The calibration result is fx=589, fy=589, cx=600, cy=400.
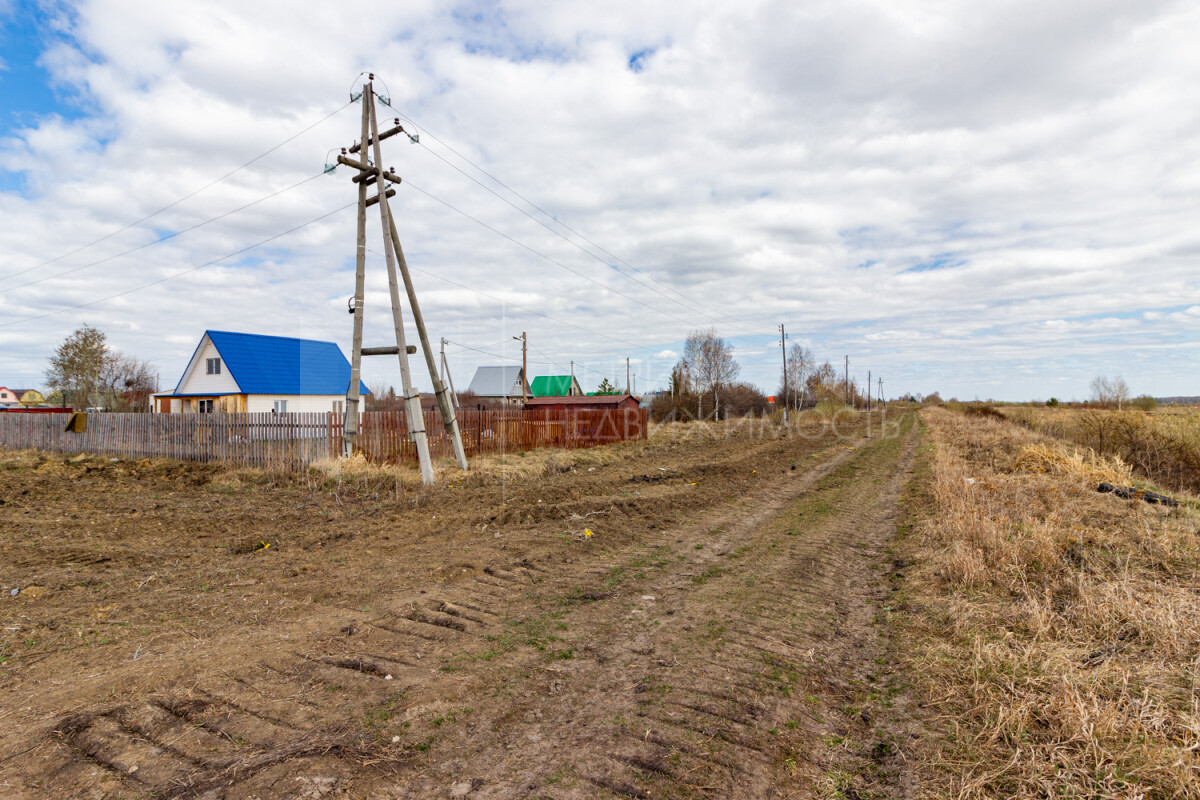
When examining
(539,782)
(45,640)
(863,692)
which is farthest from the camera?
(45,640)

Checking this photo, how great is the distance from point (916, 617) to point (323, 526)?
8277 mm

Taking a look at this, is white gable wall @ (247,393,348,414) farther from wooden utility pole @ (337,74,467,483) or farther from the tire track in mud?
the tire track in mud

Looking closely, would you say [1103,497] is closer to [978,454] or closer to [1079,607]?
[1079,607]

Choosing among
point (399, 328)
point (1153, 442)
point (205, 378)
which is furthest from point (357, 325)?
point (205, 378)

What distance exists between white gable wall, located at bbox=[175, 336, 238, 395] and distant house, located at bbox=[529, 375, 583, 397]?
39.3 meters

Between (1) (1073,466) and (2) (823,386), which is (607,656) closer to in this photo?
(1) (1073,466)

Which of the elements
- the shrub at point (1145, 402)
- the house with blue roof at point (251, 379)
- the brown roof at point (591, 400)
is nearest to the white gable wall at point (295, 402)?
the house with blue roof at point (251, 379)

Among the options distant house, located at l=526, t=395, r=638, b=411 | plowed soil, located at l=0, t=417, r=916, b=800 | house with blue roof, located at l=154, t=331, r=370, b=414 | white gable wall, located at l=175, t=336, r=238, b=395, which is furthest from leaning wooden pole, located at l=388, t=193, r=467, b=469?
white gable wall, located at l=175, t=336, r=238, b=395

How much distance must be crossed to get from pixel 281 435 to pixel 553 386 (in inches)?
2212

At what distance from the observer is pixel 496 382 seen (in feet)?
232

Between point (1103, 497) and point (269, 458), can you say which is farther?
point (269, 458)

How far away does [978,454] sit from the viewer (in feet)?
56.8

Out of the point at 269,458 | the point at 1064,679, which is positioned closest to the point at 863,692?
the point at 1064,679

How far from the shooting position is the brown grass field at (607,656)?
298cm
